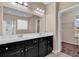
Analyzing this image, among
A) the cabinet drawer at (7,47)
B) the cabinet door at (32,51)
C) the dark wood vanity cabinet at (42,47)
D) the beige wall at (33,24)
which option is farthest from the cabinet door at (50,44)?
the cabinet drawer at (7,47)

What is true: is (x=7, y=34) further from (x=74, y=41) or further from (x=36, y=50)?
(x=74, y=41)

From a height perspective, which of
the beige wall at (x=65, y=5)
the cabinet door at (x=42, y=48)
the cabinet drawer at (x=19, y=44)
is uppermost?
the beige wall at (x=65, y=5)

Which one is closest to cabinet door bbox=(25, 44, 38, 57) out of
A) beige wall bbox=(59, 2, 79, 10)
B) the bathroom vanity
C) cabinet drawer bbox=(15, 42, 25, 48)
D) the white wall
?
the bathroom vanity

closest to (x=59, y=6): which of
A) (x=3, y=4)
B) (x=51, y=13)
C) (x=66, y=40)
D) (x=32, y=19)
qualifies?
(x=51, y=13)

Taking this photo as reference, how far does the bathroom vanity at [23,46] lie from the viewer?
1648 mm

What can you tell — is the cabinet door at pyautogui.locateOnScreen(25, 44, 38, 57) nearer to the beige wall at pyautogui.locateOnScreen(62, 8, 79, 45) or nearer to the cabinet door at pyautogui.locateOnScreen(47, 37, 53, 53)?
the cabinet door at pyautogui.locateOnScreen(47, 37, 53, 53)

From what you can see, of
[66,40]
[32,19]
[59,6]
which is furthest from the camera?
[66,40]

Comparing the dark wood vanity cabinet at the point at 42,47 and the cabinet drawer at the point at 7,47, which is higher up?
the cabinet drawer at the point at 7,47

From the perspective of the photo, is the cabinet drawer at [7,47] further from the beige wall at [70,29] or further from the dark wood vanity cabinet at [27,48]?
the beige wall at [70,29]

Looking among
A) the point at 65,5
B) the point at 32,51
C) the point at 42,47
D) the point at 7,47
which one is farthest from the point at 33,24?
the point at 7,47

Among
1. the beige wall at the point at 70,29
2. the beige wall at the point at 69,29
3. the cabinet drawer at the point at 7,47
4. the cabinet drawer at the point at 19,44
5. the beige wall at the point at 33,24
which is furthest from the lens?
the beige wall at the point at 69,29

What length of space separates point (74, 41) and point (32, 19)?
12.0ft

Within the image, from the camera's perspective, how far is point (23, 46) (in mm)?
2049

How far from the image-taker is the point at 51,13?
3.81 meters
